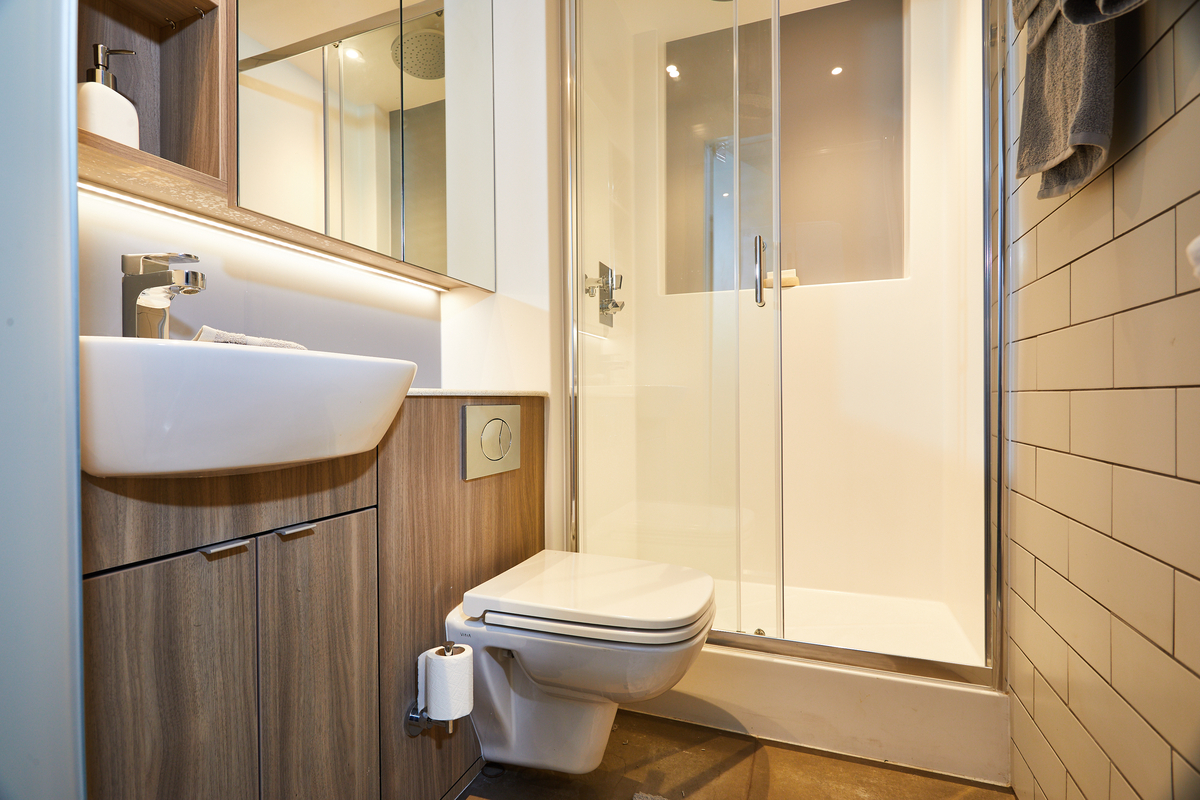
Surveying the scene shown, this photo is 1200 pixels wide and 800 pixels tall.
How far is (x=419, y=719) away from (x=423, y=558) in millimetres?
274

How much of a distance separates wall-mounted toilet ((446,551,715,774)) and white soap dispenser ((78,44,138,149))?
2.93ft

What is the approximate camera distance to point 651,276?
1531mm

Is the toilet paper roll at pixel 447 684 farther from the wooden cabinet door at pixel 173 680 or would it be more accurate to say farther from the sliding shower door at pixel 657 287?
the sliding shower door at pixel 657 287

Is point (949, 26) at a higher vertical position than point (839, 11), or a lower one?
lower

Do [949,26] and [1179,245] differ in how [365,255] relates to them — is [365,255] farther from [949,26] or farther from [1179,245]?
[949,26]

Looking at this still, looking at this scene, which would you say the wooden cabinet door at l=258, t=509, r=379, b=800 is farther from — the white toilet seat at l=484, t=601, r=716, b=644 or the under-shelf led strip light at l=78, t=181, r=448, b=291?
the under-shelf led strip light at l=78, t=181, r=448, b=291

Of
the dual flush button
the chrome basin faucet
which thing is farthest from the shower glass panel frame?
the chrome basin faucet

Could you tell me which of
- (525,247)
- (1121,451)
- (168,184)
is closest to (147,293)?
(168,184)

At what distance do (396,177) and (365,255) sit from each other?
0.20 metres

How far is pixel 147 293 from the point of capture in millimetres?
808

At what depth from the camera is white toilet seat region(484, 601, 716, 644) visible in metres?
0.95

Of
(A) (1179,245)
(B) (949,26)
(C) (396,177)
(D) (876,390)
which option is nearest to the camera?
(A) (1179,245)

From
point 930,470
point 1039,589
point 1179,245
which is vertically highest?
point 1179,245

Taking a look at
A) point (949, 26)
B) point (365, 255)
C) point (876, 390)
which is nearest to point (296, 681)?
point (365, 255)
